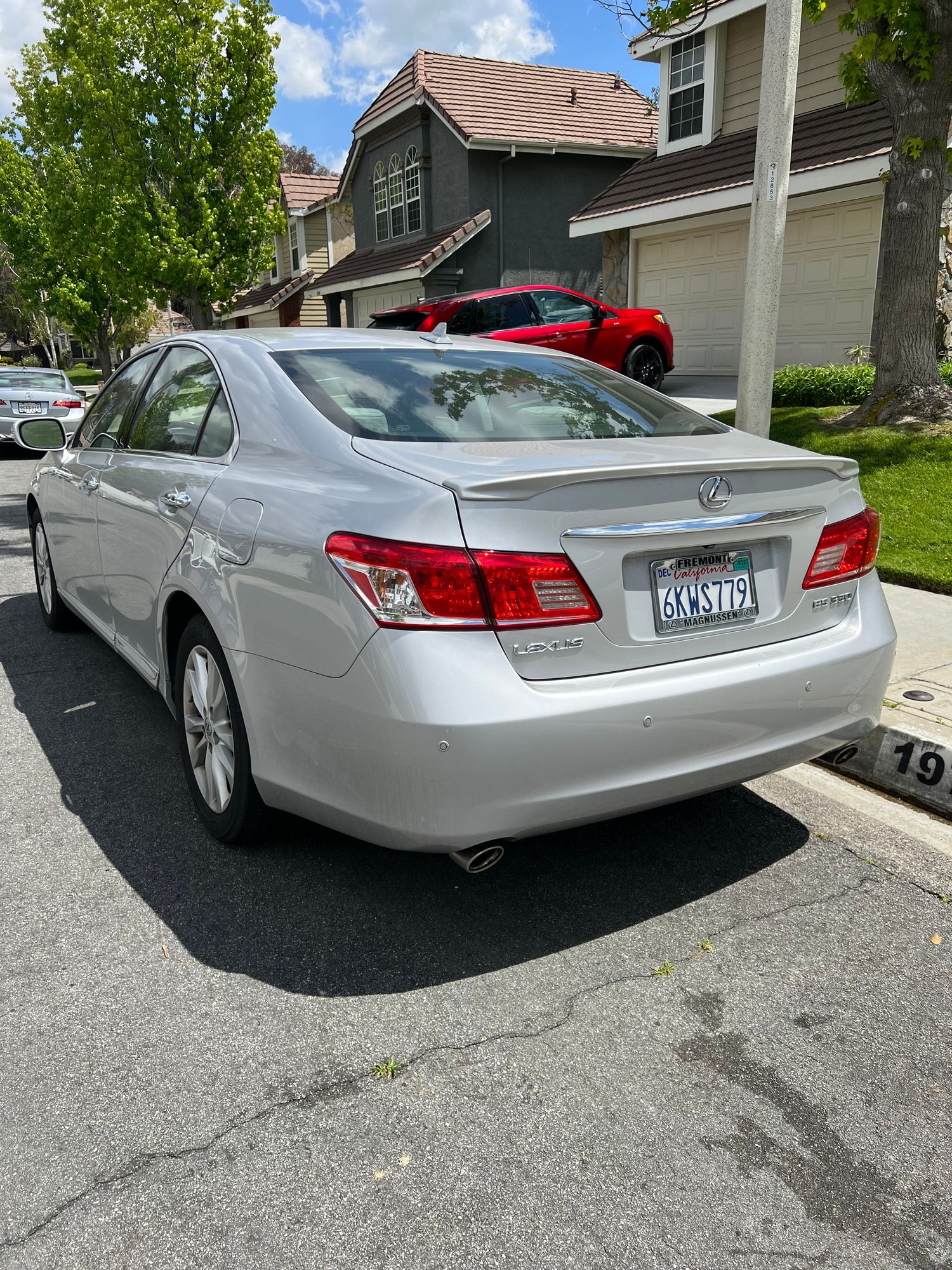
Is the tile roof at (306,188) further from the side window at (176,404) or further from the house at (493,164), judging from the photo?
the side window at (176,404)

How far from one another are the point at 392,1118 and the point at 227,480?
1.99 meters

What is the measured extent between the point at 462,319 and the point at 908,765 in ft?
36.5

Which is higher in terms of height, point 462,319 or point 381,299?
point 381,299

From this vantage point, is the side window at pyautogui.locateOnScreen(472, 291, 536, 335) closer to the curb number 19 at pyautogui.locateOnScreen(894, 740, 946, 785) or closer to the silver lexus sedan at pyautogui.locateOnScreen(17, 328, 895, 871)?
the silver lexus sedan at pyautogui.locateOnScreen(17, 328, 895, 871)

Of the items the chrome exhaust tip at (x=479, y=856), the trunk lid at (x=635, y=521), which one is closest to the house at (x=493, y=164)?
the trunk lid at (x=635, y=521)

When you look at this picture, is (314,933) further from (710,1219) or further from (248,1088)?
(710,1219)

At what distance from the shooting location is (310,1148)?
7.33 ft

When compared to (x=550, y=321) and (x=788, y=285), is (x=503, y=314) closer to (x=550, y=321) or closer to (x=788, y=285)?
(x=550, y=321)

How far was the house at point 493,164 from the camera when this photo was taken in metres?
22.2

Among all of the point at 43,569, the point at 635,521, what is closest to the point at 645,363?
the point at 43,569

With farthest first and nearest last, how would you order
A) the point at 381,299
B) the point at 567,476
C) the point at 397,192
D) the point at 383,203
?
the point at 381,299 → the point at 383,203 → the point at 397,192 → the point at 567,476

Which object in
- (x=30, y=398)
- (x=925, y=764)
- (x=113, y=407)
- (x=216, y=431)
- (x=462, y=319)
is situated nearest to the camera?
(x=216, y=431)

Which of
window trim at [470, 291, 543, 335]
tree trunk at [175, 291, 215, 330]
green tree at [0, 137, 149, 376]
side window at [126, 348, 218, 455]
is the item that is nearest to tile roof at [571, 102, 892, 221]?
window trim at [470, 291, 543, 335]

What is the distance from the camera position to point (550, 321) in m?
14.4
